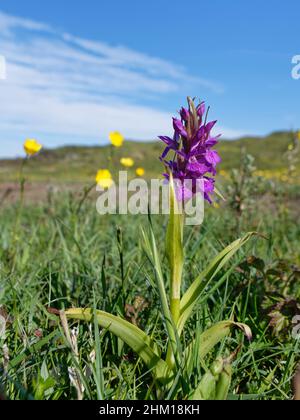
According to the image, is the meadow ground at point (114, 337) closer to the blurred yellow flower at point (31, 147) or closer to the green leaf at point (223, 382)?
the green leaf at point (223, 382)

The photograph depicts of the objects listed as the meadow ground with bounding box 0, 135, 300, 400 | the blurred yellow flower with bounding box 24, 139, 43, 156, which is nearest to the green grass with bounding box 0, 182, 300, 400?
the meadow ground with bounding box 0, 135, 300, 400

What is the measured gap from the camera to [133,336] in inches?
65.0

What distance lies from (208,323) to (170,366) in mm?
490

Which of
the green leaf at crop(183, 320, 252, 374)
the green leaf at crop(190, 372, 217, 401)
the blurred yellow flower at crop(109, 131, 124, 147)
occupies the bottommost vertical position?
the green leaf at crop(190, 372, 217, 401)

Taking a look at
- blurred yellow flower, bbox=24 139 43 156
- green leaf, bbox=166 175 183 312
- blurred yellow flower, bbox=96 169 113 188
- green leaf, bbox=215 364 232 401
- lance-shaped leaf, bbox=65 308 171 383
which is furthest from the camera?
blurred yellow flower, bbox=96 169 113 188

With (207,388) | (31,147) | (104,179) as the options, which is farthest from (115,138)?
(207,388)

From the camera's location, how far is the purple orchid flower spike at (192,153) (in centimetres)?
161

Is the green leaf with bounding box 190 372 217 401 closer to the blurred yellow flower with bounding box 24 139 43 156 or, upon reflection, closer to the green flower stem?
the green flower stem

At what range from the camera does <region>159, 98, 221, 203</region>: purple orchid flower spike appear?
161 centimetres

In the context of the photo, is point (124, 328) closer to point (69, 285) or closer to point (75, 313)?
point (75, 313)

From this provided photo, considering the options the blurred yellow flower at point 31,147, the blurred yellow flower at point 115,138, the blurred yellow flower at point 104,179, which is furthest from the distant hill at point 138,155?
the blurred yellow flower at point 31,147

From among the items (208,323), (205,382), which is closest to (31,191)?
(208,323)

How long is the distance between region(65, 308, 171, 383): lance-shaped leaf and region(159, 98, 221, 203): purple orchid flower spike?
0.48m

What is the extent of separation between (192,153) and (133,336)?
2.17 ft
